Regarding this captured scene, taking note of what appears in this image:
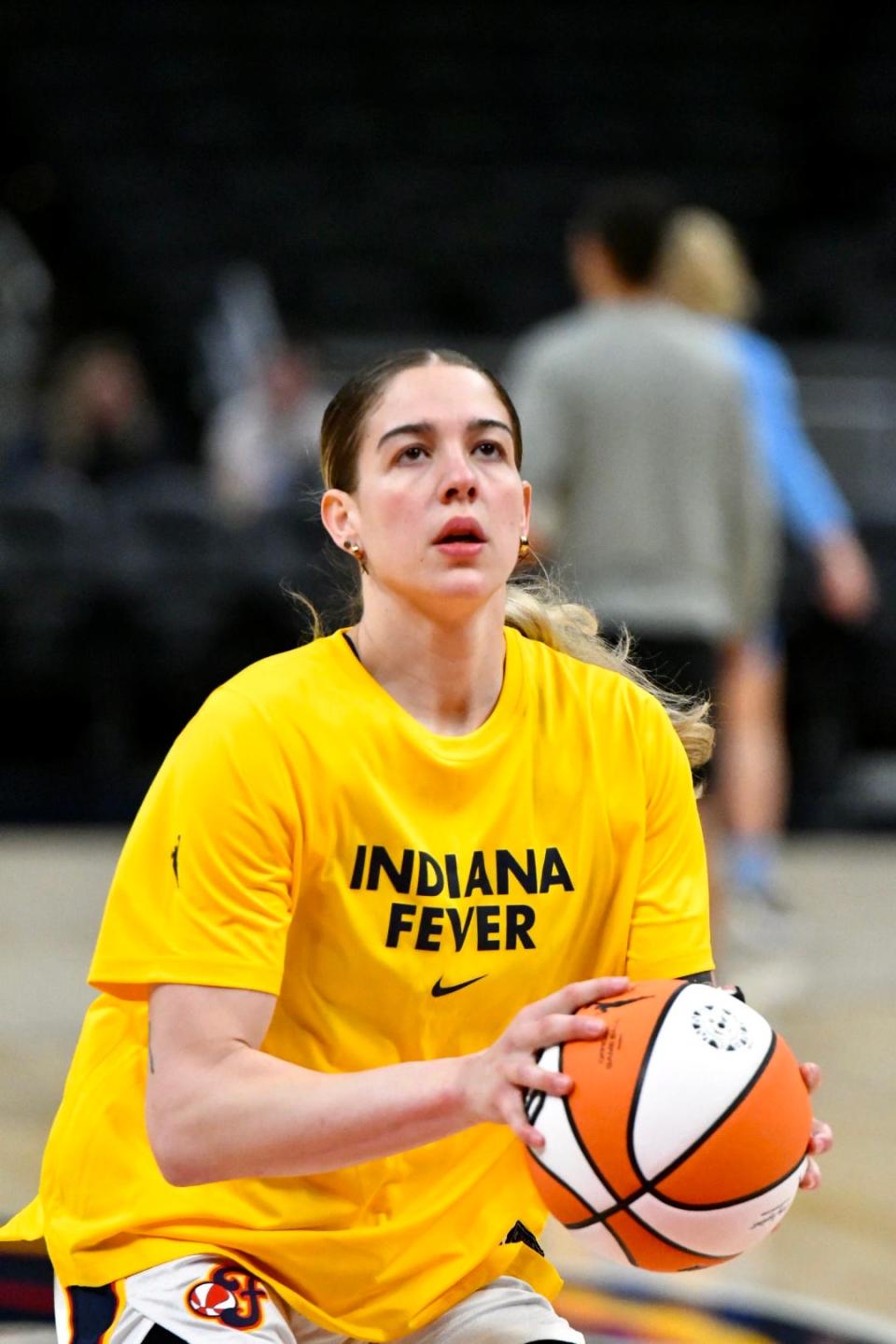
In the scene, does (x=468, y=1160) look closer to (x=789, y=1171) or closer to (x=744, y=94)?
(x=789, y=1171)

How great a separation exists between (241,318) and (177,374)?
1.18 m

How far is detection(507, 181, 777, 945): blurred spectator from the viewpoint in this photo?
4961mm

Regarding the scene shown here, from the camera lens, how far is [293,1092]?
199cm

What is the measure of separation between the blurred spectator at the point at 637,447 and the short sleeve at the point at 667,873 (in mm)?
2540

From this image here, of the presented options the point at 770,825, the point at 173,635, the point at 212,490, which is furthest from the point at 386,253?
the point at 770,825

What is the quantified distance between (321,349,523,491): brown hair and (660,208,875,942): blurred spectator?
114 inches

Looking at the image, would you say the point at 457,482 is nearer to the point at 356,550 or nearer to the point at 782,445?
the point at 356,550

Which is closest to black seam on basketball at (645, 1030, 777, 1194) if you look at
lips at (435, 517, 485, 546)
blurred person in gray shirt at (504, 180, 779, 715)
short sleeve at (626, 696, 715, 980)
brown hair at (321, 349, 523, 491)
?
short sleeve at (626, 696, 715, 980)

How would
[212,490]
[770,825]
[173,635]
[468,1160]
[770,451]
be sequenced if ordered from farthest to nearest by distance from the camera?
[212,490], [173,635], [770,825], [770,451], [468,1160]

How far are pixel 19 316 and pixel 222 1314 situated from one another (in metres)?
11.2

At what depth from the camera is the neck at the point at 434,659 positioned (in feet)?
7.47

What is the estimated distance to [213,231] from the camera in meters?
12.6

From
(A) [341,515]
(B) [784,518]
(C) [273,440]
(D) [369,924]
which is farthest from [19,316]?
(D) [369,924]

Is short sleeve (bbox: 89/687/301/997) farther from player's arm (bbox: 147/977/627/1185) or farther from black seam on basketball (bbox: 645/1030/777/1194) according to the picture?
black seam on basketball (bbox: 645/1030/777/1194)
